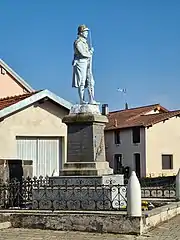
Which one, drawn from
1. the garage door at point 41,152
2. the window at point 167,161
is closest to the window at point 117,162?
the window at point 167,161

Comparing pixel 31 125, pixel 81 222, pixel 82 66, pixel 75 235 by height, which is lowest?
pixel 75 235

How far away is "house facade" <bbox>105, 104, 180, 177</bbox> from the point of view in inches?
1746

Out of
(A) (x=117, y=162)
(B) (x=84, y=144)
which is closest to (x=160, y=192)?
(B) (x=84, y=144)

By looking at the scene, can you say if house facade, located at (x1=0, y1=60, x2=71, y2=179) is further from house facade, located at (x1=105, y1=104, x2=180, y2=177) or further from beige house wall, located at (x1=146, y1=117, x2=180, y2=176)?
beige house wall, located at (x1=146, y1=117, x2=180, y2=176)

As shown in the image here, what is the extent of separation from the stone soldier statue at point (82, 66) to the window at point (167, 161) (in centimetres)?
3273

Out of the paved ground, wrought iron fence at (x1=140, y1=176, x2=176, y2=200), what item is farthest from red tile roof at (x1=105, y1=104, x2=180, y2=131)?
the paved ground

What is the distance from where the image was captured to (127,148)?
46.6m

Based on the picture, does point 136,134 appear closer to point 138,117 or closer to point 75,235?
point 138,117

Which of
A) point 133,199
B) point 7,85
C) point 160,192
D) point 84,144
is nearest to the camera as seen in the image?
point 133,199

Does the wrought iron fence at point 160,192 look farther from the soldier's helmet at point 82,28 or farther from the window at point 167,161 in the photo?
the window at point 167,161

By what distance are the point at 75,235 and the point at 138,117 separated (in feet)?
126

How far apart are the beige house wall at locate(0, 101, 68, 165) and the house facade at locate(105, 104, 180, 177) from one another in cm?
2377

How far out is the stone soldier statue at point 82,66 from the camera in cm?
1425

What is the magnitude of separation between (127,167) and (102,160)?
32.8 m
